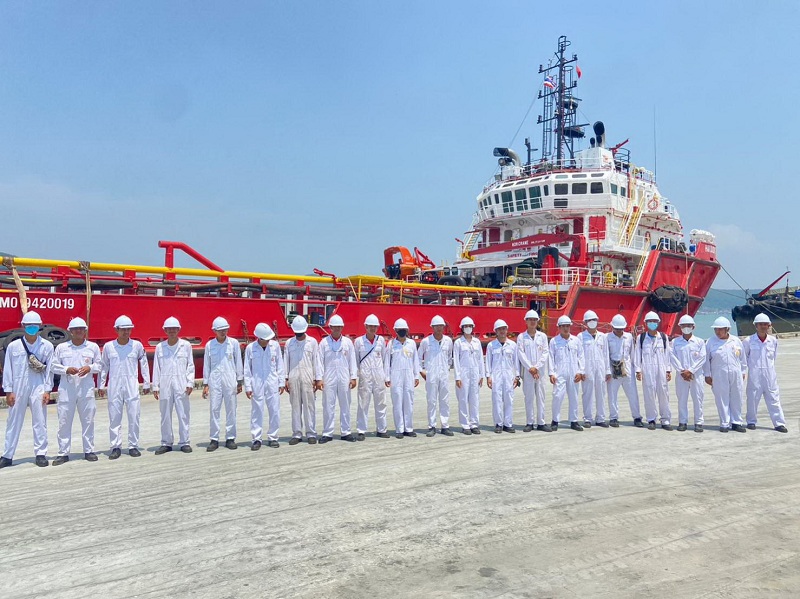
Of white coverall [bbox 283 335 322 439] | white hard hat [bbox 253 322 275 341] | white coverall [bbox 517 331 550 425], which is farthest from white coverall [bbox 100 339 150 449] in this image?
white coverall [bbox 517 331 550 425]

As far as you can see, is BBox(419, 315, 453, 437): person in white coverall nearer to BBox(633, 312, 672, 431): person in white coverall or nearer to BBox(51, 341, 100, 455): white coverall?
BBox(633, 312, 672, 431): person in white coverall

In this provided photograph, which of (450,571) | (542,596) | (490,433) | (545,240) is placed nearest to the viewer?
(542,596)

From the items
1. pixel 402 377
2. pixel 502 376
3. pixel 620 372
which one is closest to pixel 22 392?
pixel 402 377

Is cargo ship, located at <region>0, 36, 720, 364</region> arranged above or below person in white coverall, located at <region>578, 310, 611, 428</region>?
above

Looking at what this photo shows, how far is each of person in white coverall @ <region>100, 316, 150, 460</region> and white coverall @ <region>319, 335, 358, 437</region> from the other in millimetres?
1935

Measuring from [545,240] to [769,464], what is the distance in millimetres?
13230

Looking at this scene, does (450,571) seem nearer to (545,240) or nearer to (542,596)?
(542,596)

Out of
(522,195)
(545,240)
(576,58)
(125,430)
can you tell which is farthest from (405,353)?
(576,58)

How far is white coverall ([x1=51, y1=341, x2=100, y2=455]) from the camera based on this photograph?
566cm

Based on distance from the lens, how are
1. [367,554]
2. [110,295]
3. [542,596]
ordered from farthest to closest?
[110,295]
[367,554]
[542,596]

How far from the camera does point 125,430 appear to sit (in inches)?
285

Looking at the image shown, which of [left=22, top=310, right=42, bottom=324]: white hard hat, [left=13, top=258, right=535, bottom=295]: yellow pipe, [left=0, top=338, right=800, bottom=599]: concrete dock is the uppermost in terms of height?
[left=13, top=258, right=535, bottom=295]: yellow pipe

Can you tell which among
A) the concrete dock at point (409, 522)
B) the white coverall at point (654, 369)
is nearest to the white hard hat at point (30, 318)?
the concrete dock at point (409, 522)

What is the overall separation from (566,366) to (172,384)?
483 cm
